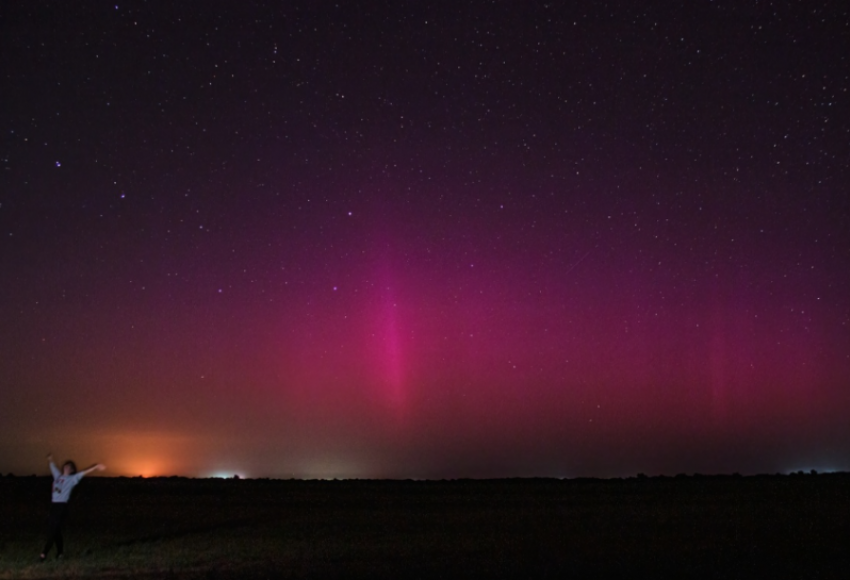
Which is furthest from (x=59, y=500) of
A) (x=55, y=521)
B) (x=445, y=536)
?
(x=445, y=536)

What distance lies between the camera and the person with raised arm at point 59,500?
41.9ft

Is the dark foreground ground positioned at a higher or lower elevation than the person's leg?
lower

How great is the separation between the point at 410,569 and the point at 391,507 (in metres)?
12.1

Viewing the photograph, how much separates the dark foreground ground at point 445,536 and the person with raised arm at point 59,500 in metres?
0.38

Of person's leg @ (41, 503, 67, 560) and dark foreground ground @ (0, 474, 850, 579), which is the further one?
person's leg @ (41, 503, 67, 560)

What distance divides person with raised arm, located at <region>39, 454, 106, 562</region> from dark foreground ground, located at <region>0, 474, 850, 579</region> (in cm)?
38

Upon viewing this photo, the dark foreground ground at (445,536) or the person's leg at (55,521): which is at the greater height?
the person's leg at (55,521)

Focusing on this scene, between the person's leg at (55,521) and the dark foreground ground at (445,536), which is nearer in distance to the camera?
the dark foreground ground at (445,536)

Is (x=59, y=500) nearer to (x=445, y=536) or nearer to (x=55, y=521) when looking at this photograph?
(x=55, y=521)

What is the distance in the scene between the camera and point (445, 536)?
16547 millimetres

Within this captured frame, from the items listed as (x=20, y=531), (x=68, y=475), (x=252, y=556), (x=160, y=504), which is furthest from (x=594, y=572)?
(x=160, y=504)

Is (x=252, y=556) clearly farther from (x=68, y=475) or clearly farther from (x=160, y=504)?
(x=160, y=504)

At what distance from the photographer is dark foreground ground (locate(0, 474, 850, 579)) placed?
12.3 meters

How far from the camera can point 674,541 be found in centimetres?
1562
